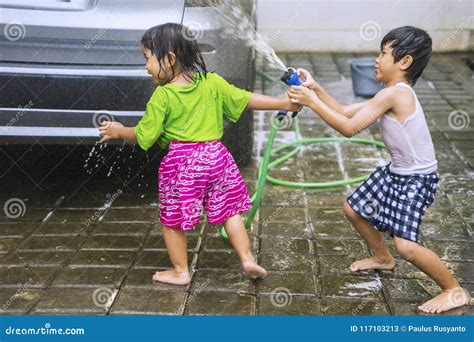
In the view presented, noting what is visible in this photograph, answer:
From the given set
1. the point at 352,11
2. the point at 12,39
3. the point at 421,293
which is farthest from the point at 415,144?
the point at 352,11

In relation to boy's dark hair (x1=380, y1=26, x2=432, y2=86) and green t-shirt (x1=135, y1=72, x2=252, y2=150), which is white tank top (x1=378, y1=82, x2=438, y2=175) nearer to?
boy's dark hair (x1=380, y1=26, x2=432, y2=86)

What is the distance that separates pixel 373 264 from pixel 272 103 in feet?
3.47

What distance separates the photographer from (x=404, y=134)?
3.83 meters

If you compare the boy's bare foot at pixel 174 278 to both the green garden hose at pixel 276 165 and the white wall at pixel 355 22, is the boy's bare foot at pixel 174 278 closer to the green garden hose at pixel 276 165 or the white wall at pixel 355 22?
the green garden hose at pixel 276 165

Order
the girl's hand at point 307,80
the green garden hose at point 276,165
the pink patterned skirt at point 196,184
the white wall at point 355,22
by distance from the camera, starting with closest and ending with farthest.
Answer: the girl's hand at point 307,80 < the pink patterned skirt at point 196,184 < the green garden hose at point 276,165 < the white wall at point 355,22

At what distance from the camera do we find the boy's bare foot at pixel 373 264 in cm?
426

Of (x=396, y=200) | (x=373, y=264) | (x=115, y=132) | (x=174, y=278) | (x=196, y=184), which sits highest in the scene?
(x=115, y=132)

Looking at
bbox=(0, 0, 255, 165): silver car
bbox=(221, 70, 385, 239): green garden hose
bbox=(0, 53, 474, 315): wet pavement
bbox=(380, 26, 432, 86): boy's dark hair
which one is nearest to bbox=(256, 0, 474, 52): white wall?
bbox=(221, 70, 385, 239): green garden hose

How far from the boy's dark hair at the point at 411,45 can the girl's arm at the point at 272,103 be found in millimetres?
542

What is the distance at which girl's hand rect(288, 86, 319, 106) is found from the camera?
3771 millimetres

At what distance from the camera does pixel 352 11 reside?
10828mm

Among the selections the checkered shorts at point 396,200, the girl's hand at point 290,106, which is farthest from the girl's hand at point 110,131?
the checkered shorts at point 396,200

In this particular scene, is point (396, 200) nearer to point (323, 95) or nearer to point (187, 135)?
point (323, 95)

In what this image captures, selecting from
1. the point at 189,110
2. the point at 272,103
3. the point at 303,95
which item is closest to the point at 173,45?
the point at 189,110
